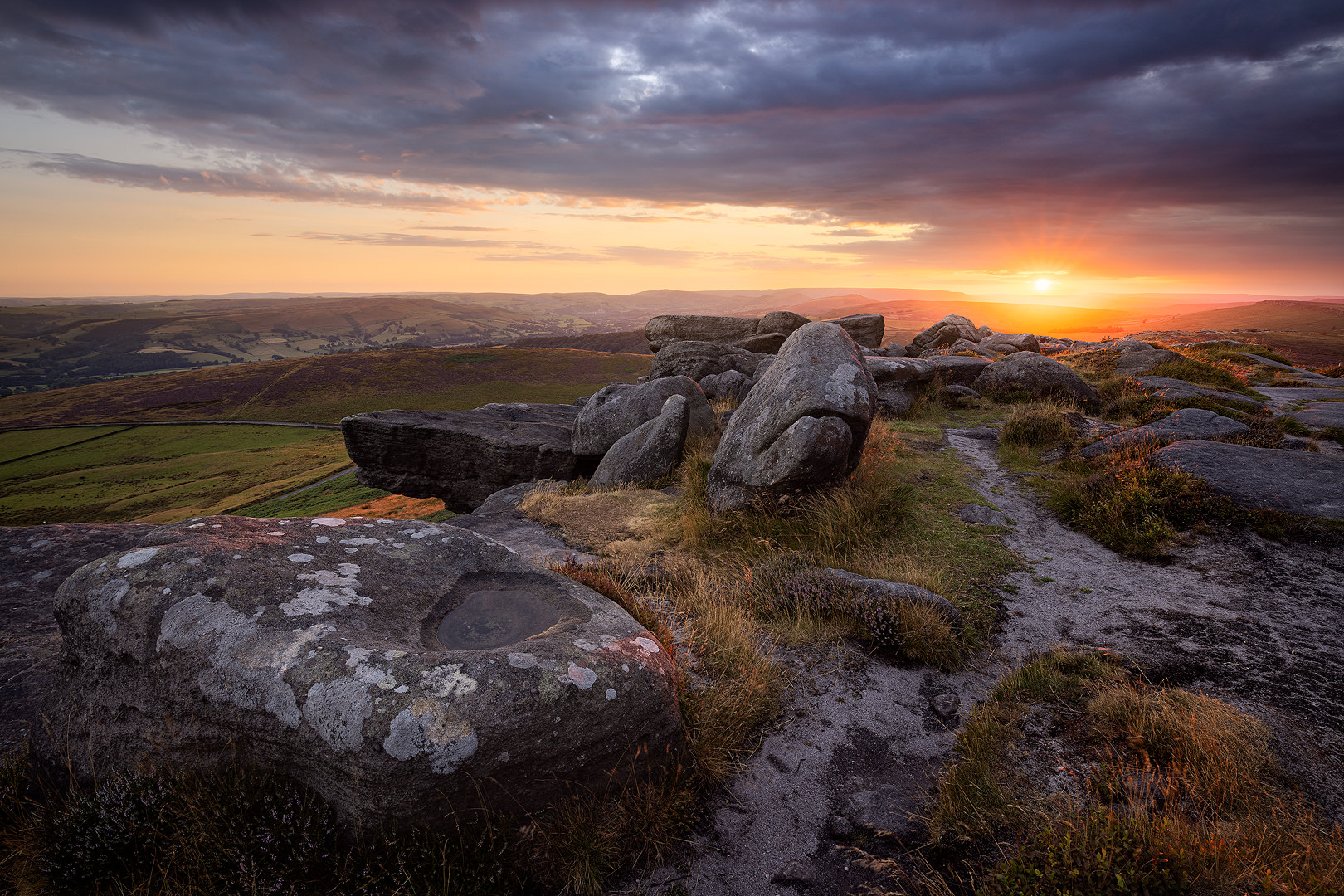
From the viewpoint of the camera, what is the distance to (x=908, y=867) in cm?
344

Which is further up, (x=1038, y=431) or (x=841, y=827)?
(x=1038, y=431)

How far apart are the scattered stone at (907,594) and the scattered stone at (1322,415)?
509 inches

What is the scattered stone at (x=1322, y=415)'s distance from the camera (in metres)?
12.0

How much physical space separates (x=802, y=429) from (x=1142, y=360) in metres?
21.0

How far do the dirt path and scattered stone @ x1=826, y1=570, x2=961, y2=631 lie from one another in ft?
1.76

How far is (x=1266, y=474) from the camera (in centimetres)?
838

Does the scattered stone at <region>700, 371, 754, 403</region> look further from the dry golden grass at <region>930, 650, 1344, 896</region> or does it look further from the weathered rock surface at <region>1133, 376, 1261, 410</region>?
the dry golden grass at <region>930, 650, 1344, 896</region>

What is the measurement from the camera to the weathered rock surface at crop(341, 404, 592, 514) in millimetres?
16734

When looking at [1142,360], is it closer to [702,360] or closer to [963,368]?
[963,368]

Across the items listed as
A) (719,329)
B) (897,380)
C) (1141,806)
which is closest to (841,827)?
(1141,806)

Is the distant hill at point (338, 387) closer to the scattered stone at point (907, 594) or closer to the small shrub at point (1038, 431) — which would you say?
the small shrub at point (1038, 431)

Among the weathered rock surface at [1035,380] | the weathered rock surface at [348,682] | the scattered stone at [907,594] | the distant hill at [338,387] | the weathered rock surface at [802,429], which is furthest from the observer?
the distant hill at [338,387]

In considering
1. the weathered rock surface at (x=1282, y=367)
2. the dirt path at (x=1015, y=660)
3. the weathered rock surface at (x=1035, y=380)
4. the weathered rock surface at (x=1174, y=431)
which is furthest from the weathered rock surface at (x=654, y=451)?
the weathered rock surface at (x=1282, y=367)

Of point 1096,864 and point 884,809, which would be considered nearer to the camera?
point 1096,864
